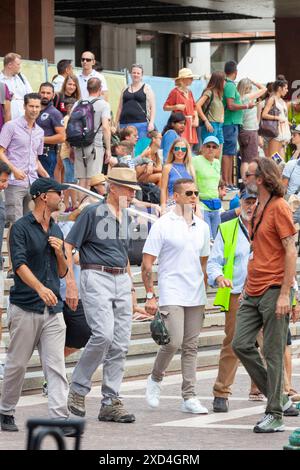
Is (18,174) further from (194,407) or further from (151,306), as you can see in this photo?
(194,407)

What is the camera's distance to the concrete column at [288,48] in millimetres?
36188

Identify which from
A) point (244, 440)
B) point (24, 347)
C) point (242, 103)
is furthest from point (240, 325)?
point (242, 103)

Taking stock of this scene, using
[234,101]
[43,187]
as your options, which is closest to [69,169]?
[234,101]

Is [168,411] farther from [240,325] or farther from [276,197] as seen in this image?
[276,197]

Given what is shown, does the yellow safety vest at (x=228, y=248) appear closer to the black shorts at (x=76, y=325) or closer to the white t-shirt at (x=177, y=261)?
the white t-shirt at (x=177, y=261)

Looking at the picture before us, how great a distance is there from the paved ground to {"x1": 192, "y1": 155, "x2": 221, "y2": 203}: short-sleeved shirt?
482cm

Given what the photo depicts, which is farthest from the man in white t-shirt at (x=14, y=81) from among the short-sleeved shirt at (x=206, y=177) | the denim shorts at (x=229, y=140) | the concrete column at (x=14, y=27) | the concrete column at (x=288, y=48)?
the concrete column at (x=288, y=48)

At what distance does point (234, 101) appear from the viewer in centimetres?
2072

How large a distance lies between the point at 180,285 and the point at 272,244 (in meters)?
1.38

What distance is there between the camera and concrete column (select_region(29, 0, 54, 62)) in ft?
84.4

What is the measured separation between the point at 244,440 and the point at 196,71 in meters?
34.3

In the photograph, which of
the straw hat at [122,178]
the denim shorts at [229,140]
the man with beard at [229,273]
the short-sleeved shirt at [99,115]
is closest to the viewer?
the straw hat at [122,178]

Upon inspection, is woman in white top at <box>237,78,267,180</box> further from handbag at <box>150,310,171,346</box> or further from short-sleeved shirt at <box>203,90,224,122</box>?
handbag at <box>150,310,171,346</box>

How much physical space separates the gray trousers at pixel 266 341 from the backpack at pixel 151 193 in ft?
24.8
